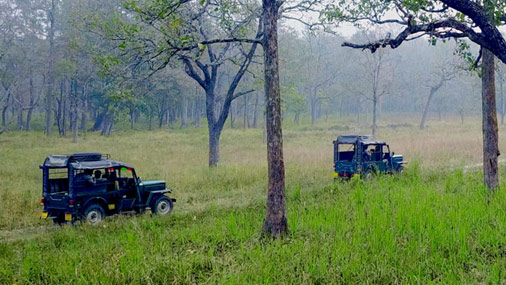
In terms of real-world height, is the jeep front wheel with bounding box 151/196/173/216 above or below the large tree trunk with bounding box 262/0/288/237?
below

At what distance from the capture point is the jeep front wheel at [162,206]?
36.6 feet

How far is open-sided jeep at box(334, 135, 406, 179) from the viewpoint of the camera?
1453cm

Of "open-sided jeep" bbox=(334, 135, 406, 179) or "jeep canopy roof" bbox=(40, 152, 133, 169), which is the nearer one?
"jeep canopy roof" bbox=(40, 152, 133, 169)

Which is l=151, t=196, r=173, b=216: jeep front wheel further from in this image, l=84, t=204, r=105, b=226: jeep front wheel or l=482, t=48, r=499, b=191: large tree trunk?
l=482, t=48, r=499, b=191: large tree trunk

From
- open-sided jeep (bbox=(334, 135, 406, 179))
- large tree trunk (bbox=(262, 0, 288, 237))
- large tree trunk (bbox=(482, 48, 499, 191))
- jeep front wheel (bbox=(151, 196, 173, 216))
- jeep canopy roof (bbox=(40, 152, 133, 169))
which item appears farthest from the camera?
open-sided jeep (bbox=(334, 135, 406, 179))

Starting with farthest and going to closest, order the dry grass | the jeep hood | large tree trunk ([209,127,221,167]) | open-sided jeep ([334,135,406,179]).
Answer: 1. large tree trunk ([209,127,221,167])
2. open-sided jeep ([334,135,406,179])
3. the dry grass
4. the jeep hood

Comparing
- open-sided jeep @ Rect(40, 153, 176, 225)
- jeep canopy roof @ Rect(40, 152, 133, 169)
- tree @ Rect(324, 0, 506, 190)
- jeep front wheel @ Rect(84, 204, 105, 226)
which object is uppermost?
tree @ Rect(324, 0, 506, 190)

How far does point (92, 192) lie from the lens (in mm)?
10320

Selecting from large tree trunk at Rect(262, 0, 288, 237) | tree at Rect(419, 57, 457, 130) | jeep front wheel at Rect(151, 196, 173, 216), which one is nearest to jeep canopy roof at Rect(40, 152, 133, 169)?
jeep front wheel at Rect(151, 196, 173, 216)

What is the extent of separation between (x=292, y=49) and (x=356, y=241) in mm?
50542

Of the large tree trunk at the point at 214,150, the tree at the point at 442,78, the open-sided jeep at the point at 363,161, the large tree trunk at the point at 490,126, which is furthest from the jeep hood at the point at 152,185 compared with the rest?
the tree at the point at 442,78

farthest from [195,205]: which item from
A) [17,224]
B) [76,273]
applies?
[76,273]

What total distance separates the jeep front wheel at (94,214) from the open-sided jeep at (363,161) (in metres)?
8.28

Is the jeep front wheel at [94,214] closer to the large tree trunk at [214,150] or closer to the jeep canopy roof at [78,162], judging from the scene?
the jeep canopy roof at [78,162]
